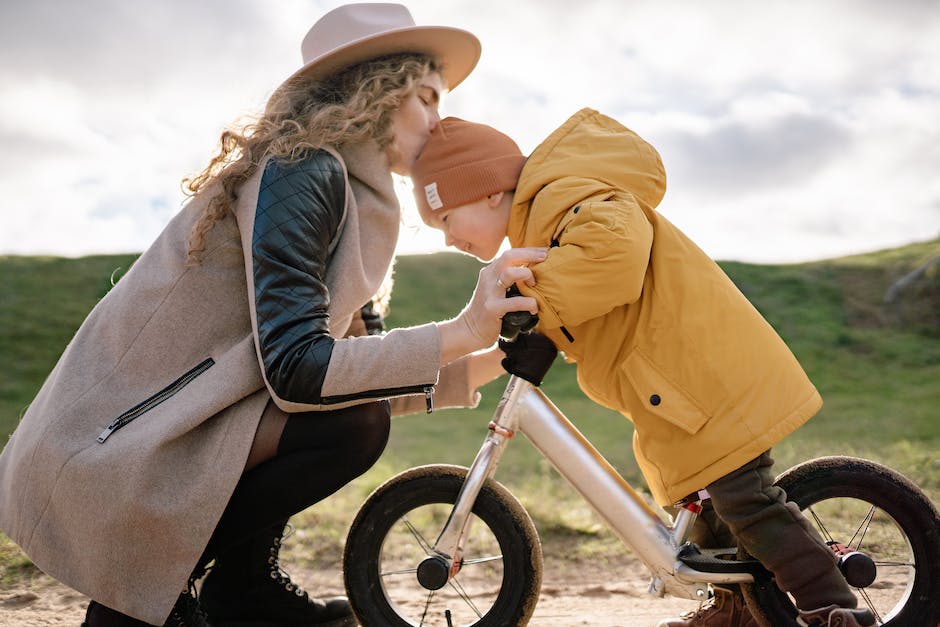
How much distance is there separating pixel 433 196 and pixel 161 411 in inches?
37.8

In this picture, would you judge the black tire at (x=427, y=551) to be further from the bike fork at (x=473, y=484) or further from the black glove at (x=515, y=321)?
the black glove at (x=515, y=321)

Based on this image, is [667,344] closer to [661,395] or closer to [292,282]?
[661,395]

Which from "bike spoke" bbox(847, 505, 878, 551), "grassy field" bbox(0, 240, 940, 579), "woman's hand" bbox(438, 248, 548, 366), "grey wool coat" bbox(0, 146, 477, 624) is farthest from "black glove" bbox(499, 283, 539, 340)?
"grassy field" bbox(0, 240, 940, 579)

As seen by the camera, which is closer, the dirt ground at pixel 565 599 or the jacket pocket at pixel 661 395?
the jacket pocket at pixel 661 395

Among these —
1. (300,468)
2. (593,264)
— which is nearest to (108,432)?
(300,468)

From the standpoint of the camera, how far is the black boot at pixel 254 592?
2703 millimetres

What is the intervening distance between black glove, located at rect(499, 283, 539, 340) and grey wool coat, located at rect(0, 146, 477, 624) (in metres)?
0.18

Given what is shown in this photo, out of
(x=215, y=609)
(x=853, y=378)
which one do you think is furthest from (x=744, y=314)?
(x=853, y=378)

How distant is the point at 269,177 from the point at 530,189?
0.70 m

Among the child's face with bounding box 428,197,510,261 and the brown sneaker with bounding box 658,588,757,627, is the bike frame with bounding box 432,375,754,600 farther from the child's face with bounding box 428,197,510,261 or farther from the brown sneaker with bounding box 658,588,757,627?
→ the child's face with bounding box 428,197,510,261

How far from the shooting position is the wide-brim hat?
248 cm

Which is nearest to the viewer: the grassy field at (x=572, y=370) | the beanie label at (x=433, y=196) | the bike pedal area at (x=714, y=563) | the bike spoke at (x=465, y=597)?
the bike pedal area at (x=714, y=563)

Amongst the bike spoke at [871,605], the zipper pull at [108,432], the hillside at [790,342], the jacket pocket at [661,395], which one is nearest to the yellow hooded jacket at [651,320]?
the jacket pocket at [661,395]

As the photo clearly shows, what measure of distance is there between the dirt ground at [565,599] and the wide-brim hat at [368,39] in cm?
199
